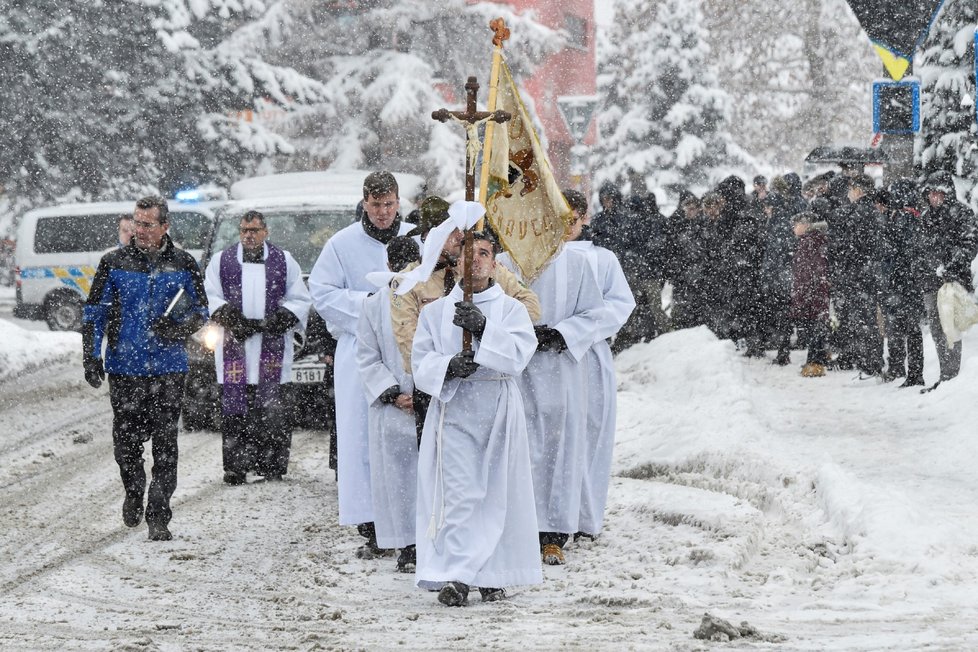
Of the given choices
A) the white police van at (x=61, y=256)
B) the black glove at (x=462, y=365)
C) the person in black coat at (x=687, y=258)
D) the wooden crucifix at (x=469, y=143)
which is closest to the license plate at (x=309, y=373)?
the wooden crucifix at (x=469, y=143)

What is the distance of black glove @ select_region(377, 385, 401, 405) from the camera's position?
7.55 meters

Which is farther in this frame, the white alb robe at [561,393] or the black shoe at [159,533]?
the black shoe at [159,533]

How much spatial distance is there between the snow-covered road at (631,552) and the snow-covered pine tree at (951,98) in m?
5.88

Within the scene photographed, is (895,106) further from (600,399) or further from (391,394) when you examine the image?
(391,394)

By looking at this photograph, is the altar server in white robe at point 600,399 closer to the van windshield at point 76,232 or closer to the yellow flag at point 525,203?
the yellow flag at point 525,203

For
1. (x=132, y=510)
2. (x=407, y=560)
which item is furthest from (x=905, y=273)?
(x=132, y=510)

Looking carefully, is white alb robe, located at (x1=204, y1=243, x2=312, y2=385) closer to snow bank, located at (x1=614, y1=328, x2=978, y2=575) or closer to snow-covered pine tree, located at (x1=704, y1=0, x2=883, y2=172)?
snow bank, located at (x1=614, y1=328, x2=978, y2=575)

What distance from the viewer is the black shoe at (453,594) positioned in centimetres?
668

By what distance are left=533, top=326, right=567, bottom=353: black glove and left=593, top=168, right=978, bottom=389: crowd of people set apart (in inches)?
217

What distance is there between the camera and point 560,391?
7.99m

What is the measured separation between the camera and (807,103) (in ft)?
170

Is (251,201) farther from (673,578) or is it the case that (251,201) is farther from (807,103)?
(807,103)

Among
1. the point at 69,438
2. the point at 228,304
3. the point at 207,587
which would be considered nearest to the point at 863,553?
the point at 207,587

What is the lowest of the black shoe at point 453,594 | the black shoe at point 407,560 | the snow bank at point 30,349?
the snow bank at point 30,349
